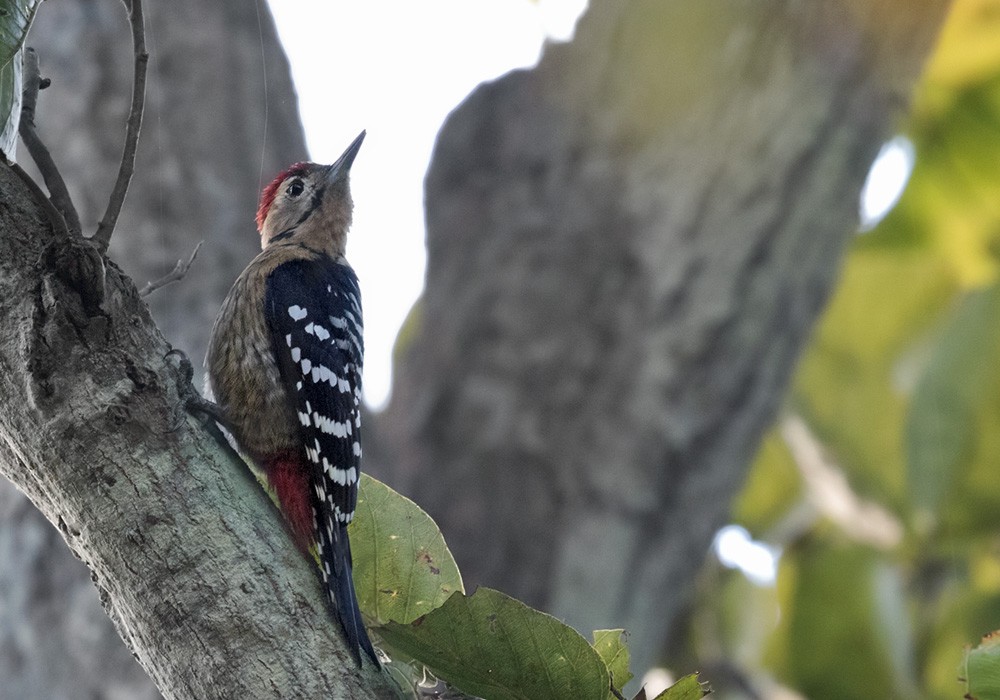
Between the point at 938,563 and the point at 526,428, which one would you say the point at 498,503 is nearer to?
the point at 526,428

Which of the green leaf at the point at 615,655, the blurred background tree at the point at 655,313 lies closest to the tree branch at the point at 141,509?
the green leaf at the point at 615,655

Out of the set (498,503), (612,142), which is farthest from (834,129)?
(498,503)

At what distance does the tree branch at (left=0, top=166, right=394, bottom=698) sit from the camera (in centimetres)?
169

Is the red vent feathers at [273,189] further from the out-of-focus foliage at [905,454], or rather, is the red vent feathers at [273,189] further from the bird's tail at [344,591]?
the out-of-focus foliage at [905,454]

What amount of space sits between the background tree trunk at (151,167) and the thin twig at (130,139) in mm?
2231

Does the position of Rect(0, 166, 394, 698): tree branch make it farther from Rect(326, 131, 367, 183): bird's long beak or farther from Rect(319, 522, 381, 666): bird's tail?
Rect(326, 131, 367, 183): bird's long beak

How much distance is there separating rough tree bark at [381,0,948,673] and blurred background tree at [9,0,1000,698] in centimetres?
1

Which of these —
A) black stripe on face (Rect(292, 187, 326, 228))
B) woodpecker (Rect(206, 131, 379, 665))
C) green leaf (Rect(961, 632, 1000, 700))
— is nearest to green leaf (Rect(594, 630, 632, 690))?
green leaf (Rect(961, 632, 1000, 700))

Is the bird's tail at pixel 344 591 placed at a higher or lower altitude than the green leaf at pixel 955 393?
lower

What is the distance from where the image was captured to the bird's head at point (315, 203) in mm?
3768

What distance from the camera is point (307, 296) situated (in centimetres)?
312

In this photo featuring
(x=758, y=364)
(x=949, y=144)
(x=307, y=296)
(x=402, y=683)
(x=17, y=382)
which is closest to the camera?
(x=17, y=382)

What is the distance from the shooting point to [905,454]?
4.48 metres

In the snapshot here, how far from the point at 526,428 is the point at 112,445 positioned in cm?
323
